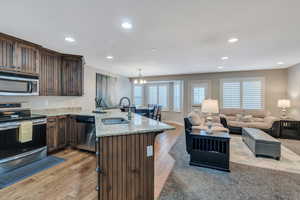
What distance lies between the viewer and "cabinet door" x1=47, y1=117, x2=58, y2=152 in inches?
127

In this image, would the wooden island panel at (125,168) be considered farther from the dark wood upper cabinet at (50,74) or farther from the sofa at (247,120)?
the sofa at (247,120)

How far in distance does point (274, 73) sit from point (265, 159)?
4.35 metres

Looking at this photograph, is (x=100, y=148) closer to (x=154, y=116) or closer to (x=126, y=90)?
(x=154, y=116)

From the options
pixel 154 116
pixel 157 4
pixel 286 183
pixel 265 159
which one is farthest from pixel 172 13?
pixel 154 116

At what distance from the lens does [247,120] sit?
5.25 m

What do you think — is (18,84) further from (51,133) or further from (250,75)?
(250,75)

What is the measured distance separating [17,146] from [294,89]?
325 inches

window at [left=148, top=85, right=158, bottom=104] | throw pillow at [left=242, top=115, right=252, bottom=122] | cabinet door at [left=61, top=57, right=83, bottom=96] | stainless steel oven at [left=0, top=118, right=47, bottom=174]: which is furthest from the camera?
window at [left=148, top=85, right=158, bottom=104]

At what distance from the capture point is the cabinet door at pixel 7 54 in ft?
Answer: 8.72

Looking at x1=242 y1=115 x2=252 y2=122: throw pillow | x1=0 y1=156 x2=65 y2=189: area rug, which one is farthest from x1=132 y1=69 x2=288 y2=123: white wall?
x1=0 y1=156 x2=65 y2=189: area rug

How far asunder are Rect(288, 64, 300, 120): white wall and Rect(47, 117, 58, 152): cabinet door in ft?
25.0

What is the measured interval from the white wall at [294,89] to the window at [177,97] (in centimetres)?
433

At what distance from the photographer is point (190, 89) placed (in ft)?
22.6

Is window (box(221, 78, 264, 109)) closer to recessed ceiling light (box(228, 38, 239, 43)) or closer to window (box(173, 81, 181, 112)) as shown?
window (box(173, 81, 181, 112))
